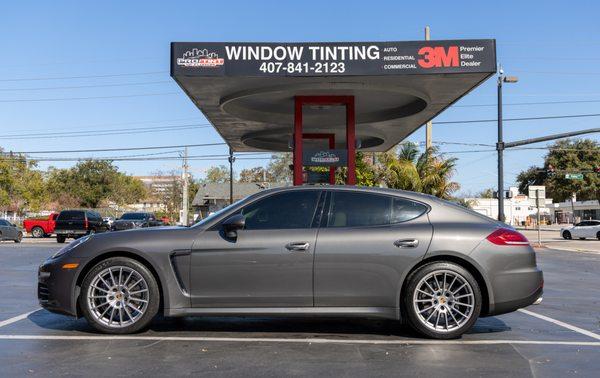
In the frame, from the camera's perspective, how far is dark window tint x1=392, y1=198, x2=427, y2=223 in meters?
5.93

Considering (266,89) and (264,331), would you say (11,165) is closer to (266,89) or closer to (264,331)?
(266,89)

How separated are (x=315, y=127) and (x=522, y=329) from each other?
19.5 m

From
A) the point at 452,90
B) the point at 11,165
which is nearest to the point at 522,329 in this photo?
the point at 452,90

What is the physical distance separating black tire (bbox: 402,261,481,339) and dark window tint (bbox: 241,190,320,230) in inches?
47.1

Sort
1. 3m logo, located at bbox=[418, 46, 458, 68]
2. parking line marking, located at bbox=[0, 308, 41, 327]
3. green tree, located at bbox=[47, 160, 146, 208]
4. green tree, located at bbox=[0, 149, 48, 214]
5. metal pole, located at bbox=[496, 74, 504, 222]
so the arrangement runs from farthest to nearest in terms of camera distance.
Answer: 1. green tree, located at bbox=[47, 160, 146, 208]
2. green tree, located at bbox=[0, 149, 48, 214]
3. metal pole, located at bbox=[496, 74, 504, 222]
4. 3m logo, located at bbox=[418, 46, 458, 68]
5. parking line marking, located at bbox=[0, 308, 41, 327]

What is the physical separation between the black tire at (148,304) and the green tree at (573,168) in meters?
69.3

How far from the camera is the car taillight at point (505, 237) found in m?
5.78

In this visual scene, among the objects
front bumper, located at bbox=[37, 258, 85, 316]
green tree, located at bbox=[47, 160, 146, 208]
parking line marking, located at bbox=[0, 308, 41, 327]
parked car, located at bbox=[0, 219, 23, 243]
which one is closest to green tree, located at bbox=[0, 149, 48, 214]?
green tree, located at bbox=[47, 160, 146, 208]

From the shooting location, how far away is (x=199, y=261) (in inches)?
224

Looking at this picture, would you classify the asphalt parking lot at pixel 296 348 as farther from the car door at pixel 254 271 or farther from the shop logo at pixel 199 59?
the shop logo at pixel 199 59

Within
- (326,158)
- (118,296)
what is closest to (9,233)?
(326,158)

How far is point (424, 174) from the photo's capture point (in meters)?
30.2

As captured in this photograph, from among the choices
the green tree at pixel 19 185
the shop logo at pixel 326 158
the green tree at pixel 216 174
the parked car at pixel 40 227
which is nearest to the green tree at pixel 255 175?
the green tree at pixel 216 174

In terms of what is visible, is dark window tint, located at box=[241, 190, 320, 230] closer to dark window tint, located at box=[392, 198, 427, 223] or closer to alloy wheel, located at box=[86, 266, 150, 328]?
dark window tint, located at box=[392, 198, 427, 223]
